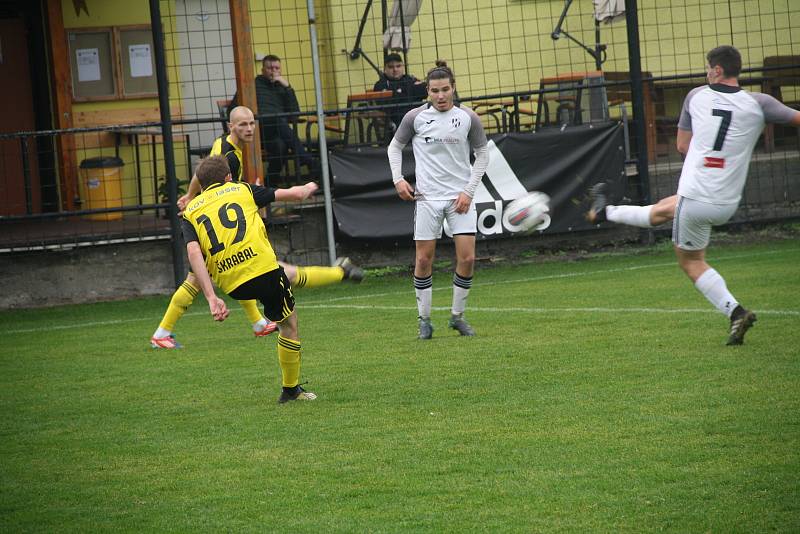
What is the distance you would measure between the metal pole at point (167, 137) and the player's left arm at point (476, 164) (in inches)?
213

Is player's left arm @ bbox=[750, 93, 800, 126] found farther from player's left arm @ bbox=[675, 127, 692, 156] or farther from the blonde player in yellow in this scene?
the blonde player in yellow

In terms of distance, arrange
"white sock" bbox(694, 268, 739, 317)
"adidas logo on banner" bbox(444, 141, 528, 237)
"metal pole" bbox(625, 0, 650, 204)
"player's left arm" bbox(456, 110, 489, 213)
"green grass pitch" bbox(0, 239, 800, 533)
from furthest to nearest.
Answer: "metal pole" bbox(625, 0, 650, 204) → "adidas logo on banner" bbox(444, 141, 528, 237) → "player's left arm" bbox(456, 110, 489, 213) → "white sock" bbox(694, 268, 739, 317) → "green grass pitch" bbox(0, 239, 800, 533)

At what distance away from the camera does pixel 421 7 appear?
17719 mm

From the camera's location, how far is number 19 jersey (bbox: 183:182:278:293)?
6.92m

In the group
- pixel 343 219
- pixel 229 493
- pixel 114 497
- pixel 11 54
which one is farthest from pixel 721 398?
pixel 11 54

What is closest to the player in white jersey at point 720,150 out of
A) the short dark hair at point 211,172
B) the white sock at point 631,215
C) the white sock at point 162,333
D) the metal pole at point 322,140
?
the white sock at point 631,215

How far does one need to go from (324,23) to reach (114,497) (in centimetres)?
1383

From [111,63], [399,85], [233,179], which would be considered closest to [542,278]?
[399,85]

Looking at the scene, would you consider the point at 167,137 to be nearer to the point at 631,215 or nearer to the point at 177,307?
the point at 177,307

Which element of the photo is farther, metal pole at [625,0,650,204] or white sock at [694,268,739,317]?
metal pole at [625,0,650,204]

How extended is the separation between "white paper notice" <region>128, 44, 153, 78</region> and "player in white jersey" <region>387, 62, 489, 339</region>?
9750mm

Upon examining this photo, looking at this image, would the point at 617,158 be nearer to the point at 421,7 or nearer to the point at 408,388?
the point at 421,7

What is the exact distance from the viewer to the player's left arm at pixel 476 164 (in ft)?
31.0

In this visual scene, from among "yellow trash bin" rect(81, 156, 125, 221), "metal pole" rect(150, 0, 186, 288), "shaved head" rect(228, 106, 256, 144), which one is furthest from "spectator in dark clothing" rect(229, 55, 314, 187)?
"shaved head" rect(228, 106, 256, 144)
